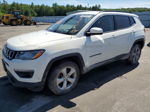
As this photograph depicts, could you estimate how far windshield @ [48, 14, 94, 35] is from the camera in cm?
377

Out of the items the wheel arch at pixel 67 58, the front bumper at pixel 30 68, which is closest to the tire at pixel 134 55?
the wheel arch at pixel 67 58

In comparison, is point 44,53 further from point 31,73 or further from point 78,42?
point 78,42

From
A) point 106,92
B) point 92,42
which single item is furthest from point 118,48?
point 106,92

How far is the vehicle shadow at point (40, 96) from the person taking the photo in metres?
3.09

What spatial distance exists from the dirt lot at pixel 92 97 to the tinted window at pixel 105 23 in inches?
52.6

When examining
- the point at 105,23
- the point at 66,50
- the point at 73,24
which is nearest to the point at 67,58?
the point at 66,50

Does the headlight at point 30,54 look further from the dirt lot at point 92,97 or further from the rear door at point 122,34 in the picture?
the rear door at point 122,34

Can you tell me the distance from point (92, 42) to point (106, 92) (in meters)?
1.19

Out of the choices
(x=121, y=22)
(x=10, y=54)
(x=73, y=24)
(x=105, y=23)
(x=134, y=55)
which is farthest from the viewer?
(x=134, y=55)

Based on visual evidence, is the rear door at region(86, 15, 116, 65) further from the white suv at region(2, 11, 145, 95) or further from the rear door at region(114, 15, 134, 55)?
the rear door at region(114, 15, 134, 55)

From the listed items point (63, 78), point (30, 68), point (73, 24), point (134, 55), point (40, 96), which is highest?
point (73, 24)

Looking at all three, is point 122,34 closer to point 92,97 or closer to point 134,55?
point 134,55

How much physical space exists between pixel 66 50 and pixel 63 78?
64 centimetres

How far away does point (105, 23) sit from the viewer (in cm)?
426
